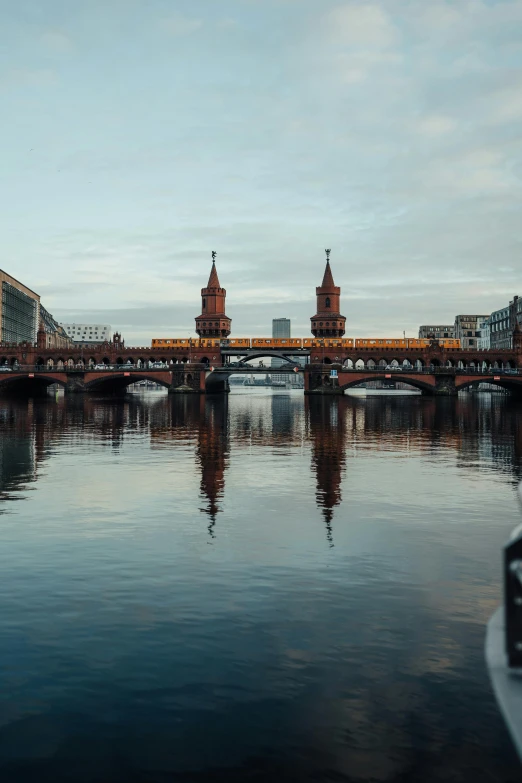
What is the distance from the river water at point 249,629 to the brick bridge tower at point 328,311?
163312 mm

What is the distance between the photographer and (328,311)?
636 ft

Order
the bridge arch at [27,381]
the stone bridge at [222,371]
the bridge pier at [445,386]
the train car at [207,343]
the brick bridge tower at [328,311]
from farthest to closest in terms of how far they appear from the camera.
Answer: the brick bridge tower at [328,311], the train car at [207,343], the bridge pier at [445,386], the stone bridge at [222,371], the bridge arch at [27,381]

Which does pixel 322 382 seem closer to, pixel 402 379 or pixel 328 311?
pixel 402 379

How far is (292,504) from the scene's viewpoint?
2677 centimetres

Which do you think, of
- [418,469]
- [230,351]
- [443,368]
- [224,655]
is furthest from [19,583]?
[230,351]

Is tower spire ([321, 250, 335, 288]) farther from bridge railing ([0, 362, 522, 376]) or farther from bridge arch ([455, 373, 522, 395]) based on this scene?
bridge arch ([455, 373, 522, 395])

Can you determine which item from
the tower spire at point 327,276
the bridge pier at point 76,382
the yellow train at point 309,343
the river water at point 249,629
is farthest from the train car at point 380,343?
the river water at point 249,629

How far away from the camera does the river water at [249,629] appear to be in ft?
30.8

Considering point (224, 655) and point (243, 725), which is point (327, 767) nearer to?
point (243, 725)

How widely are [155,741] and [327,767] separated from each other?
2.52 metres

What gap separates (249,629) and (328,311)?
183 metres

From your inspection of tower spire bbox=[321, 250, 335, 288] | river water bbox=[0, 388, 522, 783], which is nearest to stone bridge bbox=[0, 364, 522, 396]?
tower spire bbox=[321, 250, 335, 288]

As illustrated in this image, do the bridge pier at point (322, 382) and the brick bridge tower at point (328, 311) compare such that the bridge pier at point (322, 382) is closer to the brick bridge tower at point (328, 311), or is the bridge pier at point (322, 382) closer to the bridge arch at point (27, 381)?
the brick bridge tower at point (328, 311)

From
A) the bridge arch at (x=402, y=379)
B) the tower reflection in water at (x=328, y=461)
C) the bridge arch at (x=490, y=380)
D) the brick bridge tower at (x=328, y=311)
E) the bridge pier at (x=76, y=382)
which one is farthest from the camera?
the brick bridge tower at (x=328, y=311)
